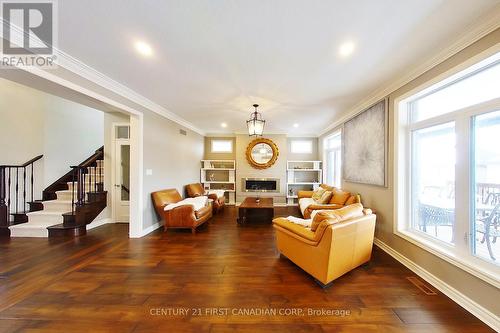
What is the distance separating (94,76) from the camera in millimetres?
2684

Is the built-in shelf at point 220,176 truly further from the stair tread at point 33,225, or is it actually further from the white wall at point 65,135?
the stair tread at point 33,225

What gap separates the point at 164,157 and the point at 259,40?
11.6 feet

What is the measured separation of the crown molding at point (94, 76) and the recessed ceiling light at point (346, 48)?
3244 millimetres

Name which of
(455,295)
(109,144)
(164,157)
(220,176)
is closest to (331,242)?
(455,295)

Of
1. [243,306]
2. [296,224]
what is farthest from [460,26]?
[243,306]

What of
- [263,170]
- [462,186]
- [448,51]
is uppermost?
[448,51]

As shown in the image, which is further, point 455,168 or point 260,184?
point 260,184

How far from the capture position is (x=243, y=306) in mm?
1849

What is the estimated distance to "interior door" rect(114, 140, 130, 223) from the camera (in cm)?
451

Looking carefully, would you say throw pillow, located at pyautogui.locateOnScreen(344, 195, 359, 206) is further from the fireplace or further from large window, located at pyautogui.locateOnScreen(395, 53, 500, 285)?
the fireplace

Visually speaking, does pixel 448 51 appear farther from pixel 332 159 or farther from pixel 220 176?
pixel 220 176

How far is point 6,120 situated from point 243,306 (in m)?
6.09

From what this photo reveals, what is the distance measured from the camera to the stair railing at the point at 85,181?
157 inches

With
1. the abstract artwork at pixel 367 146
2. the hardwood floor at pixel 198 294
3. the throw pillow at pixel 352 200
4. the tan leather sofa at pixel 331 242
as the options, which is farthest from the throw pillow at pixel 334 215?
the throw pillow at pixel 352 200
